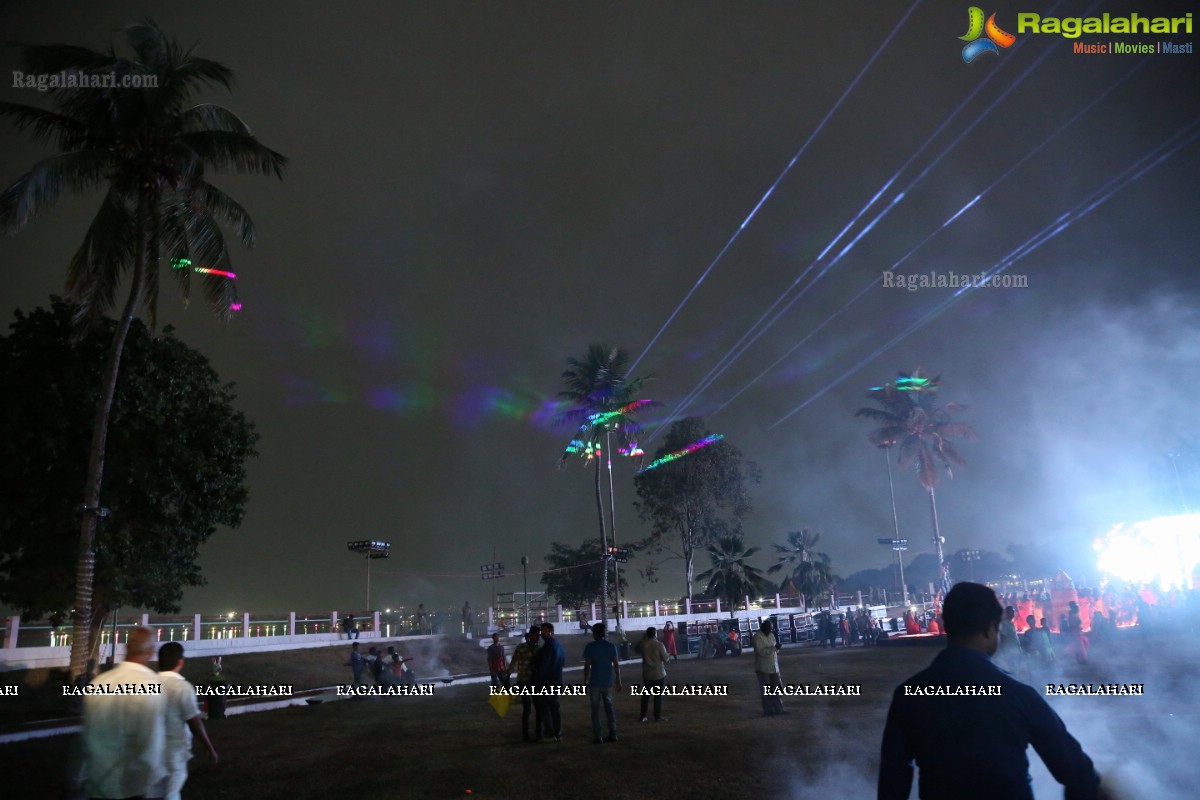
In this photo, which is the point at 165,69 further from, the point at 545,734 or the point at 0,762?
the point at 545,734

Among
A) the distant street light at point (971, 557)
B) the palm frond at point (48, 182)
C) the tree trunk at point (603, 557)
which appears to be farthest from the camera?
the distant street light at point (971, 557)

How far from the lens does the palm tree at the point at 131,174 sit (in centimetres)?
1734

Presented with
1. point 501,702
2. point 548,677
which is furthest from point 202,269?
point 548,677

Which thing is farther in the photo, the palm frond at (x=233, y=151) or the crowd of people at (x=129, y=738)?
the palm frond at (x=233, y=151)

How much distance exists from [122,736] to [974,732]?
5117 mm

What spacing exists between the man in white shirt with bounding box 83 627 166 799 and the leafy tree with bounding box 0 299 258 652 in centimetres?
1742

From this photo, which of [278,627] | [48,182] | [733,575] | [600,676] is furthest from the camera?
[733,575]

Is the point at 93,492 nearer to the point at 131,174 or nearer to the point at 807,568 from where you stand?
the point at 131,174

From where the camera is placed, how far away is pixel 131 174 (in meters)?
18.5

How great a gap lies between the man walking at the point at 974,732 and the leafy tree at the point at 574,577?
2297 inches

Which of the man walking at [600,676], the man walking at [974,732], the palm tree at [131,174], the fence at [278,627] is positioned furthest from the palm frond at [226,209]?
the man walking at [974,732]

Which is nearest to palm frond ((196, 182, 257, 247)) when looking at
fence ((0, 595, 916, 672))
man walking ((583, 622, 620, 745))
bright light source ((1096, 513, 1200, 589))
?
fence ((0, 595, 916, 672))

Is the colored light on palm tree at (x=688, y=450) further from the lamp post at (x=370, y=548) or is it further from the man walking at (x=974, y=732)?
the man walking at (x=974, y=732)

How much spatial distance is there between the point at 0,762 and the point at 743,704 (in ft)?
41.9
